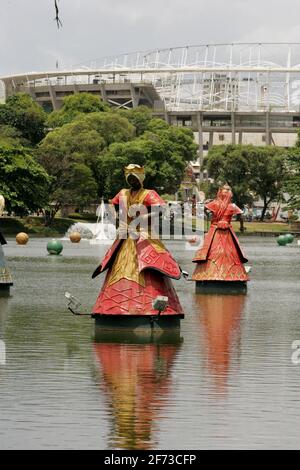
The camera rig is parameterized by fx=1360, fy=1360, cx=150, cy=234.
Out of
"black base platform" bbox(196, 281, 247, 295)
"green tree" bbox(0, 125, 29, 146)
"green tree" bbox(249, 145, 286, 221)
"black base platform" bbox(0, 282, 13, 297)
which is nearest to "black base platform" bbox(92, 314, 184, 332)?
"black base platform" bbox(0, 282, 13, 297)

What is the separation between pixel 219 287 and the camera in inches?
1502

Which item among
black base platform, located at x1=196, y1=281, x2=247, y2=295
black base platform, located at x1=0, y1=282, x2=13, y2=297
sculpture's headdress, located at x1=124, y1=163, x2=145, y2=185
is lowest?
black base platform, located at x1=196, y1=281, x2=247, y2=295

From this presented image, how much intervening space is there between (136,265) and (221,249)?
1408 cm

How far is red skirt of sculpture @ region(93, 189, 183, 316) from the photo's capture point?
23203 mm

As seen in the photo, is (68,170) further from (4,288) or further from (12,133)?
(4,288)

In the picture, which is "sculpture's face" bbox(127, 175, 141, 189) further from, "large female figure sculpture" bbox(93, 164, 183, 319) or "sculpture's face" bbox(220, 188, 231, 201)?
"sculpture's face" bbox(220, 188, 231, 201)

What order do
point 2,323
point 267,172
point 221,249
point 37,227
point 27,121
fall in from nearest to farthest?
point 2,323 → point 221,249 → point 37,227 → point 267,172 → point 27,121

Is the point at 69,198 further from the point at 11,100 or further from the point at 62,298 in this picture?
the point at 62,298

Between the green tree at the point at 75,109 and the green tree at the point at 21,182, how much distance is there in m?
49.5

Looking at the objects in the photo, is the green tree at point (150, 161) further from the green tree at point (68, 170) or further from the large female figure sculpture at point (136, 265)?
the large female figure sculpture at point (136, 265)

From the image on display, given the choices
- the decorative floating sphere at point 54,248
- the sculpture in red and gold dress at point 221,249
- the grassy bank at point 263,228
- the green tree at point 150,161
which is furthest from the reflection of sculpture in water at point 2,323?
the green tree at point 150,161

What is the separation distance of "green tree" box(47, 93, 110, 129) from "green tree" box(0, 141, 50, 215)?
4951cm

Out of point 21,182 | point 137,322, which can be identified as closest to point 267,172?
point 21,182

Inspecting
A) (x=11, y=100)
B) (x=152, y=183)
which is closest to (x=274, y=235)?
(x=152, y=183)
